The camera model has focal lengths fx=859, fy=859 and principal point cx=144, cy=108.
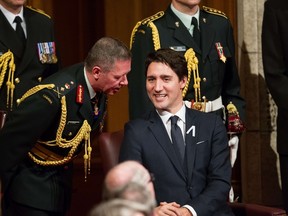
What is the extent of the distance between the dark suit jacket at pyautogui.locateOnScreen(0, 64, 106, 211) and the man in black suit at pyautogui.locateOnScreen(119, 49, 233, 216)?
0.24 m

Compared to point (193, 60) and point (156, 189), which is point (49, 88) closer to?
point (156, 189)

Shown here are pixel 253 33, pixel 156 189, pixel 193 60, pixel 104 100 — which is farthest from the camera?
pixel 253 33

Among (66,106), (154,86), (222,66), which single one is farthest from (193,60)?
(66,106)

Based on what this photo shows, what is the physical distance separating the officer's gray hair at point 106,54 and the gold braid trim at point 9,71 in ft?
1.97

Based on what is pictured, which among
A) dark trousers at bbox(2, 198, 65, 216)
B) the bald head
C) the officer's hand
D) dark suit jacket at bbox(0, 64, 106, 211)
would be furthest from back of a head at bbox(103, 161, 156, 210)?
dark trousers at bbox(2, 198, 65, 216)

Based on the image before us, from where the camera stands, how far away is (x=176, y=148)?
11.4 ft

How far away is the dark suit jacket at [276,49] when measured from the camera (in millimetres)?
4086

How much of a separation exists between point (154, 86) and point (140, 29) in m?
0.63

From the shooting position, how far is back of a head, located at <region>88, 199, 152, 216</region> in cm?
173

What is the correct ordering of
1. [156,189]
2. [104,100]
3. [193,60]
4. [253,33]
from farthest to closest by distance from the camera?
1. [253,33]
2. [193,60]
3. [104,100]
4. [156,189]

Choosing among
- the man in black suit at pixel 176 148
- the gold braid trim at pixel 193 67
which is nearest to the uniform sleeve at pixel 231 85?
the gold braid trim at pixel 193 67

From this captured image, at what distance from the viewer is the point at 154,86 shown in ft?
11.5

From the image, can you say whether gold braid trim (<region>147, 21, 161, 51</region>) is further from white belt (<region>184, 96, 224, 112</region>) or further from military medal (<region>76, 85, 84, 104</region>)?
military medal (<region>76, 85, 84, 104</region>)

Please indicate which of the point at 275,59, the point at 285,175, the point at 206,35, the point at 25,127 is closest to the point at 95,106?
the point at 25,127
